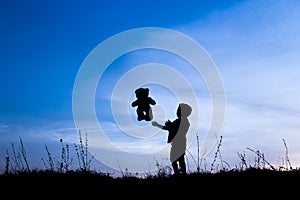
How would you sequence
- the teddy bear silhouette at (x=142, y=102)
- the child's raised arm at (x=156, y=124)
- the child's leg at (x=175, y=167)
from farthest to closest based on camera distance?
the child's leg at (x=175, y=167) < the child's raised arm at (x=156, y=124) < the teddy bear silhouette at (x=142, y=102)

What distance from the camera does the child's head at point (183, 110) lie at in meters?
10.4

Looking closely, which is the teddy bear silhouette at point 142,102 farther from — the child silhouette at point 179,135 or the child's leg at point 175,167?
the child's leg at point 175,167

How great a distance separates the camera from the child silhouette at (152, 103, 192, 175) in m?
10.3

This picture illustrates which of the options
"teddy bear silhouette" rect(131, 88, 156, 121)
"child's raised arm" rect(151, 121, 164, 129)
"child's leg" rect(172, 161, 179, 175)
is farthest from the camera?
"child's leg" rect(172, 161, 179, 175)

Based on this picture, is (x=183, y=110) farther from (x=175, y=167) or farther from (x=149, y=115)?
(x=175, y=167)

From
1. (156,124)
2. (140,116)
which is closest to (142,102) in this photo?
(140,116)

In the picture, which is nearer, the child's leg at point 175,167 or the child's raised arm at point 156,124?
the child's raised arm at point 156,124

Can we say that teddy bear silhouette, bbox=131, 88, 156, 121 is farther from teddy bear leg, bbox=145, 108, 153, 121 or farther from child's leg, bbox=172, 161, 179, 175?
child's leg, bbox=172, 161, 179, 175

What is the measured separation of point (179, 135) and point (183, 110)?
0.67 metres

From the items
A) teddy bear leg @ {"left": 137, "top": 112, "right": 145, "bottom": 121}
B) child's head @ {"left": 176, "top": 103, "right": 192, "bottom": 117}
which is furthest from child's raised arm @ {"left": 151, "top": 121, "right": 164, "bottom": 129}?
teddy bear leg @ {"left": 137, "top": 112, "right": 145, "bottom": 121}

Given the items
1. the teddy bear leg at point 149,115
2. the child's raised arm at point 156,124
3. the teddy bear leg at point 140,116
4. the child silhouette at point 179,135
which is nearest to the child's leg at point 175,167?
the child silhouette at point 179,135

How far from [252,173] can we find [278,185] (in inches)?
66.0

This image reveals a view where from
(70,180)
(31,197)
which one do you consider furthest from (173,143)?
(31,197)

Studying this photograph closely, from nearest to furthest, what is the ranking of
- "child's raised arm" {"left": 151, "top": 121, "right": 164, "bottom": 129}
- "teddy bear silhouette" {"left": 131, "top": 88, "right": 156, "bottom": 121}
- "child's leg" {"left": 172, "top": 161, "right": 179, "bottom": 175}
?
"teddy bear silhouette" {"left": 131, "top": 88, "right": 156, "bottom": 121} → "child's raised arm" {"left": 151, "top": 121, "right": 164, "bottom": 129} → "child's leg" {"left": 172, "top": 161, "right": 179, "bottom": 175}
